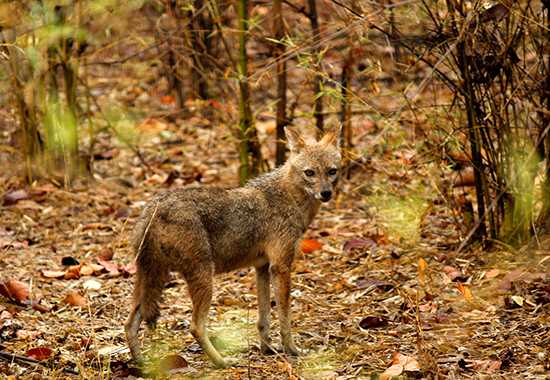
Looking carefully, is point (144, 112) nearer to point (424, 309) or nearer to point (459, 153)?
point (459, 153)

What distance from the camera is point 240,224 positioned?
6.61m

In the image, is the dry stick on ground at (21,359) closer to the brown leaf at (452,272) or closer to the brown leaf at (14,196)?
the brown leaf at (452,272)

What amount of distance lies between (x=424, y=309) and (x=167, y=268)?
1.96 metres

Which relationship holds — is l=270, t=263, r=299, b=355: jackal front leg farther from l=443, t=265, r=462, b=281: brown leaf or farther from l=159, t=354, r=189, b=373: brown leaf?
l=443, t=265, r=462, b=281: brown leaf

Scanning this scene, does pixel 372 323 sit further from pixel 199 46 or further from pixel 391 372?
pixel 199 46

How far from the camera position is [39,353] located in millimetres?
5945

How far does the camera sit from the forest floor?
5984mm

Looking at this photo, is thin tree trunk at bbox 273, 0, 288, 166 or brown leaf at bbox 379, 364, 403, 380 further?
thin tree trunk at bbox 273, 0, 288, 166

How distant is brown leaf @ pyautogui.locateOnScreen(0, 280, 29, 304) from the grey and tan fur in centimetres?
125

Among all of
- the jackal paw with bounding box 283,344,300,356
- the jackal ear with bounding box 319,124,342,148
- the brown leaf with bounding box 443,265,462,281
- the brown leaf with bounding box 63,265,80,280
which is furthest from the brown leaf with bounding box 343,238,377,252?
the brown leaf with bounding box 63,265,80,280

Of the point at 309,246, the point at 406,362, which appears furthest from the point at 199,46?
the point at 406,362

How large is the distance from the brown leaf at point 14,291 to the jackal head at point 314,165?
86.1 inches

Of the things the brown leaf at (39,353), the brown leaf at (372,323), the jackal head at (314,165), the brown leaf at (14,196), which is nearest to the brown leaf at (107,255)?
the brown leaf at (14,196)

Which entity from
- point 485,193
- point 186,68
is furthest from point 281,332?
point 186,68
